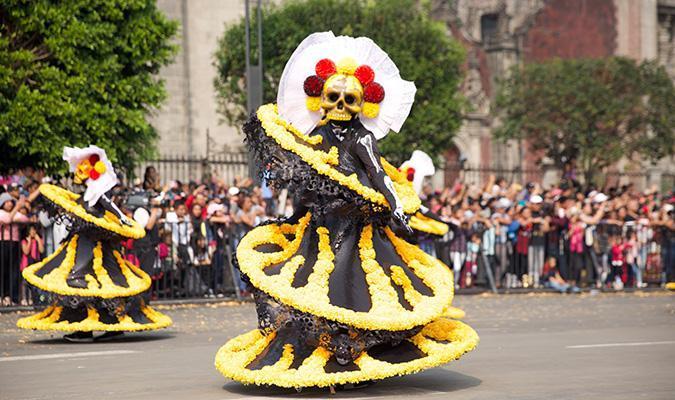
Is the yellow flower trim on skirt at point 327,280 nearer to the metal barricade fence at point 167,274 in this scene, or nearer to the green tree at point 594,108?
the metal barricade fence at point 167,274

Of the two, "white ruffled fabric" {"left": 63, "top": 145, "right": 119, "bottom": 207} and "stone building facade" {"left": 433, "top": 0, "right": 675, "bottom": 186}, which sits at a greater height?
"stone building facade" {"left": 433, "top": 0, "right": 675, "bottom": 186}

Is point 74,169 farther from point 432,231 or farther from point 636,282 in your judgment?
point 636,282

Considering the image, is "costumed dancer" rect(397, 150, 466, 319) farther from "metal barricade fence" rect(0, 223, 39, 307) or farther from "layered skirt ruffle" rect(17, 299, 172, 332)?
"metal barricade fence" rect(0, 223, 39, 307)

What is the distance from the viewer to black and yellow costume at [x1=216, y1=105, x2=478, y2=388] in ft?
29.8

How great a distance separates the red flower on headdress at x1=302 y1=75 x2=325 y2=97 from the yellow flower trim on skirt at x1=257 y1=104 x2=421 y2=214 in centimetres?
28

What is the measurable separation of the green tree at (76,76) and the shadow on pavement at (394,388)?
1427cm

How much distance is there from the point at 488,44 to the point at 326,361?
46.1 m

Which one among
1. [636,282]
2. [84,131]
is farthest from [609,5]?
[84,131]

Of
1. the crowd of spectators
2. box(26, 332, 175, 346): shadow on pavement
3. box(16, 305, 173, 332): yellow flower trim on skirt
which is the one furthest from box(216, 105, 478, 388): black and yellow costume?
the crowd of spectators

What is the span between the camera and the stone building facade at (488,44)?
138ft

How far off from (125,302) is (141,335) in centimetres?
111

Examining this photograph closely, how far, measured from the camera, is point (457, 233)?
23922 mm

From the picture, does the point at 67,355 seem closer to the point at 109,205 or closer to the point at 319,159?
the point at 109,205

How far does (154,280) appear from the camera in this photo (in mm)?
21219
